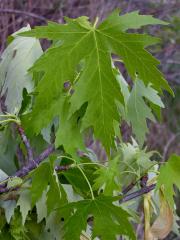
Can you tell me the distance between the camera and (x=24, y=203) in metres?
1.11

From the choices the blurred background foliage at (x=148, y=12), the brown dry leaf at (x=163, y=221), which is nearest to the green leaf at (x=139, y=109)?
the brown dry leaf at (x=163, y=221)

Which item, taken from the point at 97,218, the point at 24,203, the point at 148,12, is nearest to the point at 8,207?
the point at 24,203

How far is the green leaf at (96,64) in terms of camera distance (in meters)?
1.03

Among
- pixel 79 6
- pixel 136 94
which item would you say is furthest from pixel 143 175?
pixel 79 6

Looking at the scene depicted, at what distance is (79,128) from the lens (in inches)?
44.3

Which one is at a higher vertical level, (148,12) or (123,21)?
(123,21)

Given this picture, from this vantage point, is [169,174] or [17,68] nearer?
[169,174]

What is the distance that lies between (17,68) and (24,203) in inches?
14.1

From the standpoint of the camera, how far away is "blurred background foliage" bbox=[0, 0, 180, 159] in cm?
299

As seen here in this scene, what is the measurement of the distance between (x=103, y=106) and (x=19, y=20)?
208 centimetres

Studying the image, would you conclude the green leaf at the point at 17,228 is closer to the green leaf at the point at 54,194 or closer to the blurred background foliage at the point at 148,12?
the green leaf at the point at 54,194

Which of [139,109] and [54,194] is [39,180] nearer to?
[54,194]

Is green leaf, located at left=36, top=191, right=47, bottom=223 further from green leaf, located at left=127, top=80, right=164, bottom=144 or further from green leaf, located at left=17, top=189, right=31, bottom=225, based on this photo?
green leaf, located at left=127, top=80, right=164, bottom=144

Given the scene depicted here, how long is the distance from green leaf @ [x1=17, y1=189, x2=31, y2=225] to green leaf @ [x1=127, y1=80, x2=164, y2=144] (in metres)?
0.31
